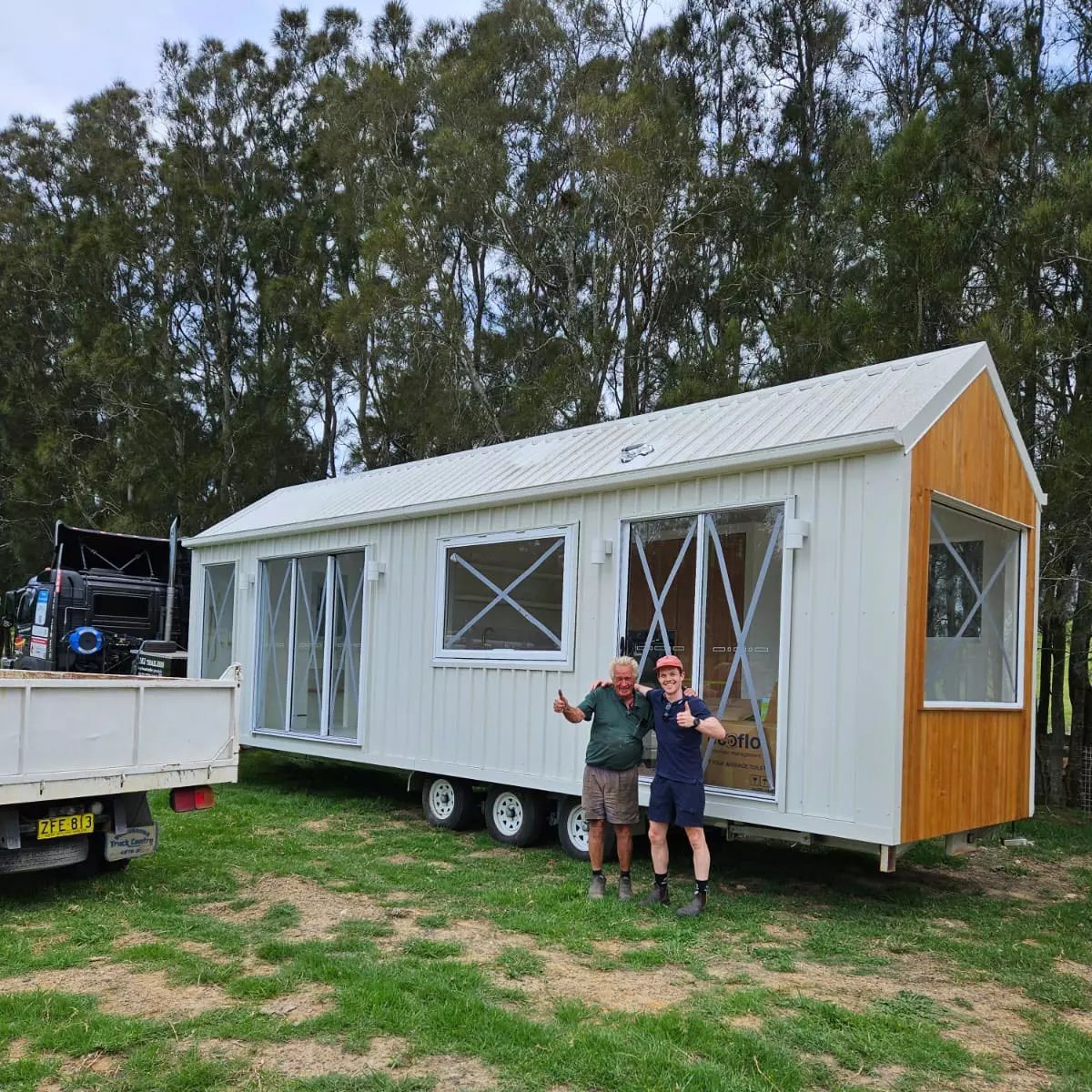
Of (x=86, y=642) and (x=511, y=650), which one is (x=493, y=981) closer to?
(x=511, y=650)

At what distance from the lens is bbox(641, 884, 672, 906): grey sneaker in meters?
6.46

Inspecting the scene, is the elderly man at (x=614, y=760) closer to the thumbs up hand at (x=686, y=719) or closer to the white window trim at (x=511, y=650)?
the thumbs up hand at (x=686, y=719)

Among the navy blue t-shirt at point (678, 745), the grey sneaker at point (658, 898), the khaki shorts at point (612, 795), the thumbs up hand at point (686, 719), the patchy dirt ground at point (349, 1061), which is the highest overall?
the thumbs up hand at point (686, 719)

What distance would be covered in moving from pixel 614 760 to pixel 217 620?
7.21 meters

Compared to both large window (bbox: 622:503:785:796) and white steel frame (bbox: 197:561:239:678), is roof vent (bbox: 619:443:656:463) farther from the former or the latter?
white steel frame (bbox: 197:561:239:678)

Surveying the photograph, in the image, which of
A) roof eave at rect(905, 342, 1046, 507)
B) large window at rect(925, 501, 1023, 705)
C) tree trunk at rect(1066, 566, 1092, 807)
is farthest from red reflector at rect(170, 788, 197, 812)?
tree trunk at rect(1066, 566, 1092, 807)

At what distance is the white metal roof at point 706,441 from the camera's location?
657 cm

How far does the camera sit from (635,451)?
26.9ft

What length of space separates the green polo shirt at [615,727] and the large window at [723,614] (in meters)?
0.61

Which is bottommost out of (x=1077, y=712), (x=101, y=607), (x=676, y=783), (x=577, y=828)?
(x=577, y=828)

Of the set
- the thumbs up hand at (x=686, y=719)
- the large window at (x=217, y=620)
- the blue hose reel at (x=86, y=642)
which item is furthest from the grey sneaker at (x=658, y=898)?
the blue hose reel at (x=86, y=642)

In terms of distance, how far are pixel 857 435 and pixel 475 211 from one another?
11903 millimetres

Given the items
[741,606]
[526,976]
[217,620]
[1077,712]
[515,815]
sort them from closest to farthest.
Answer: [526,976] → [741,606] → [515,815] → [1077,712] → [217,620]

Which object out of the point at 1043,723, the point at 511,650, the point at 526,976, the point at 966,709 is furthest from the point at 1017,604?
the point at 526,976
